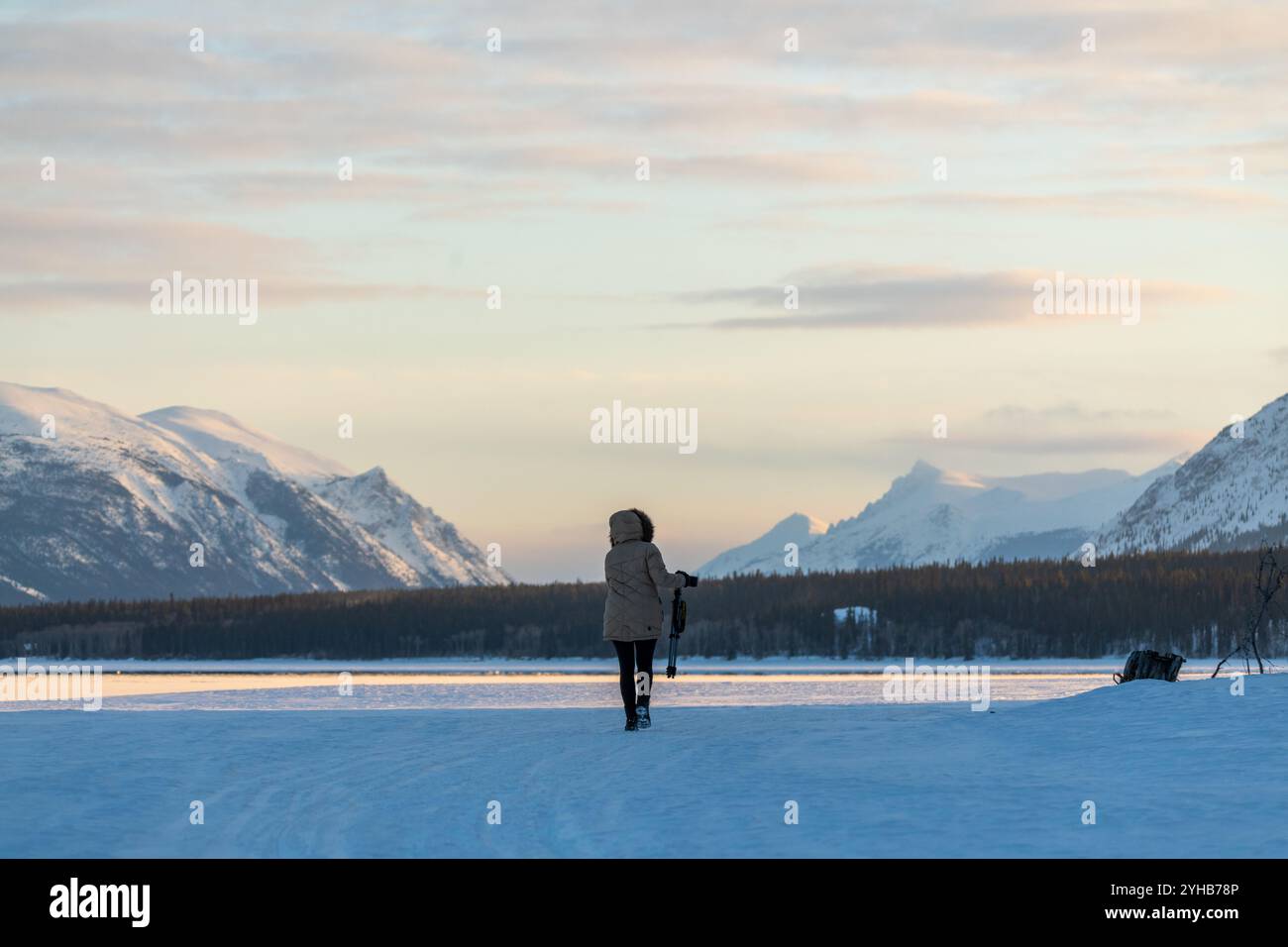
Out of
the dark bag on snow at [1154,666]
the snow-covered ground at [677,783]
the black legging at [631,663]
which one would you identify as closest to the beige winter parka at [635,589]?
the black legging at [631,663]

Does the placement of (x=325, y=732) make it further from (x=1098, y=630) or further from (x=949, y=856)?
(x=1098, y=630)

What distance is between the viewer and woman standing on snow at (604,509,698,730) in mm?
24281

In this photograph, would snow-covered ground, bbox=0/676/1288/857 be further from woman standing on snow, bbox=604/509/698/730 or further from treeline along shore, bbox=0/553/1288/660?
→ treeline along shore, bbox=0/553/1288/660

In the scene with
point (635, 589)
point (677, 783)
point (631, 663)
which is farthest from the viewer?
point (631, 663)

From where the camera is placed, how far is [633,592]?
24.4 metres

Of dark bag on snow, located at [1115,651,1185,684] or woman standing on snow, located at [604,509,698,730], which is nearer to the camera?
woman standing on snow, located at [604,509,698,730]

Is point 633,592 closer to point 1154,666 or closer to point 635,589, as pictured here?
point 635,589

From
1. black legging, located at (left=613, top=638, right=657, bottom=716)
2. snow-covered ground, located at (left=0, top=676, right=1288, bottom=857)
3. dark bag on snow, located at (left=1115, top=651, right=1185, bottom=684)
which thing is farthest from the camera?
dark bag on snow, located at (left=1115, top=651, right=1185, bottom=684)

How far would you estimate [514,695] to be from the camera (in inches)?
1683

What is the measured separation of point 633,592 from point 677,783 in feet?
19.8

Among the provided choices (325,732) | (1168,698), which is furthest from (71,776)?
(1168,698)

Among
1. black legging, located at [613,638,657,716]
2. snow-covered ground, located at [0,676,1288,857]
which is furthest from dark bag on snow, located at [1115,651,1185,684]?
black legging, located at [613,638,657,716]

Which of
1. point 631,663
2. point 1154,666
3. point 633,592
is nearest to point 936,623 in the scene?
point 1154,666

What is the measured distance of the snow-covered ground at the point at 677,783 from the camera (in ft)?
48.5
